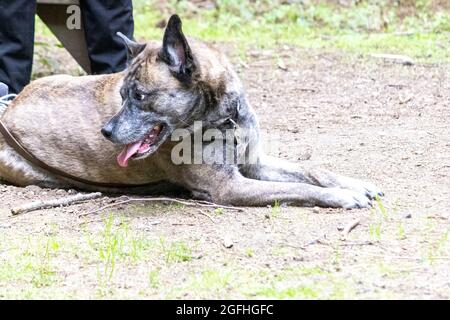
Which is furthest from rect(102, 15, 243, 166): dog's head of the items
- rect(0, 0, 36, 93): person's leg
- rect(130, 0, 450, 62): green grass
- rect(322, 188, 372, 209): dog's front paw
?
rect(130, 0, 450, 62): green grass

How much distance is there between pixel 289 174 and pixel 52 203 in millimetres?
1367

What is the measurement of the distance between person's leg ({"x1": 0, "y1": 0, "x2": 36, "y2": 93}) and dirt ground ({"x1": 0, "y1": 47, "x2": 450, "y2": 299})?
1.35 metres

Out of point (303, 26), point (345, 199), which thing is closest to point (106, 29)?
point (345, 199)

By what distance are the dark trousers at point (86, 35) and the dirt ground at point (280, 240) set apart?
129 centimetres

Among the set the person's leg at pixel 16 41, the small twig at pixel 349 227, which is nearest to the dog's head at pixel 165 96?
the small twig at pixel 349 227

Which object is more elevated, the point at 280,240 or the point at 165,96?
the point at 165,96

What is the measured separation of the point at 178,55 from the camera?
4.79m

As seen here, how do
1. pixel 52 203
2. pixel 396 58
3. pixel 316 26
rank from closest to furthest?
pixel 52 203 → pixel 396 58 → pixel 316 26

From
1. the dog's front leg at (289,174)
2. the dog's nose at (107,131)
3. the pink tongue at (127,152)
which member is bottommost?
the dog's front leg at (289,174)

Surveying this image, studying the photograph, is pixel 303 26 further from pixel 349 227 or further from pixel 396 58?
pixel 349 227

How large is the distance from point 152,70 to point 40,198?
1.07 meters

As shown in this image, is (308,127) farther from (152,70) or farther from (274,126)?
(152,70)

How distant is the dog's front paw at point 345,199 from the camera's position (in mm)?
4723

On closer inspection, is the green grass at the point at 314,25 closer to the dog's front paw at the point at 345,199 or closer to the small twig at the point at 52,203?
the small twig at the point at 52,203
